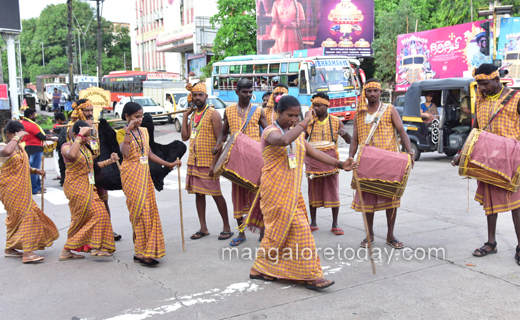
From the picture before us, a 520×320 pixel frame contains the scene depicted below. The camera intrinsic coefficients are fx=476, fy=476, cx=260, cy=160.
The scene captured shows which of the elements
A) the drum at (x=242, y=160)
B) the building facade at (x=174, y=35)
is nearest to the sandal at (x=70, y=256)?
the drum at (x=242, y=160)

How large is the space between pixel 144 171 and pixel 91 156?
2.87 ft

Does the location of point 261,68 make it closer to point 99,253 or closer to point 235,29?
point 235,29

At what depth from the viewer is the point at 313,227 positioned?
6.62 metres

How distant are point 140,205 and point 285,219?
1688mm

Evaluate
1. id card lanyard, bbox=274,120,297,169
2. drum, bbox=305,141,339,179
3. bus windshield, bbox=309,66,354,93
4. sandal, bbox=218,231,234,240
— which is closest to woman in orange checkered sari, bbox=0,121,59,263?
sandal, bbox=218,231,234,240

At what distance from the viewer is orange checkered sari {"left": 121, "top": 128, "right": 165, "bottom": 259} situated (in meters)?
5.12

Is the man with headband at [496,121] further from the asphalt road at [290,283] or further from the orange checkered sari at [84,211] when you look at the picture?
the orange checkered sari at [84,211]

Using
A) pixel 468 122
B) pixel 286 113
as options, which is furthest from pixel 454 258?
pixel 468 122

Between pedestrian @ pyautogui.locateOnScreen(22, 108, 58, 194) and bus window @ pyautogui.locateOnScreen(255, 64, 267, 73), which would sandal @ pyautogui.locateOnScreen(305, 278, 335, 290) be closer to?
pedestrian @ pyautogui.locateOnScreen(22, 108, 58, 194)

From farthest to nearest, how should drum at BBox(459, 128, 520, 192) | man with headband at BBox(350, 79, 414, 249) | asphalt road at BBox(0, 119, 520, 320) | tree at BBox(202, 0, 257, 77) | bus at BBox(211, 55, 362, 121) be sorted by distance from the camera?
1. tree at BBox(202, 0, 257, 77)
2. bus at BBox(211, 55, 362, 121)
3. man with headband at BBox(350, 79, 414, 249)
4. drum at BBox(459, 128, 520, 192)
5. asphalt road at BBox(0, 119, 520, 320)

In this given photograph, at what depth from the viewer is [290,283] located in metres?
4.66

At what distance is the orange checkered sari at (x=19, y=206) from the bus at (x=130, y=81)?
32.0 m

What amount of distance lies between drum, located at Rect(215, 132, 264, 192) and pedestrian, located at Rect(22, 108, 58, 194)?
197 inches

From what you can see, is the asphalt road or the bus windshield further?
the bus windshield
